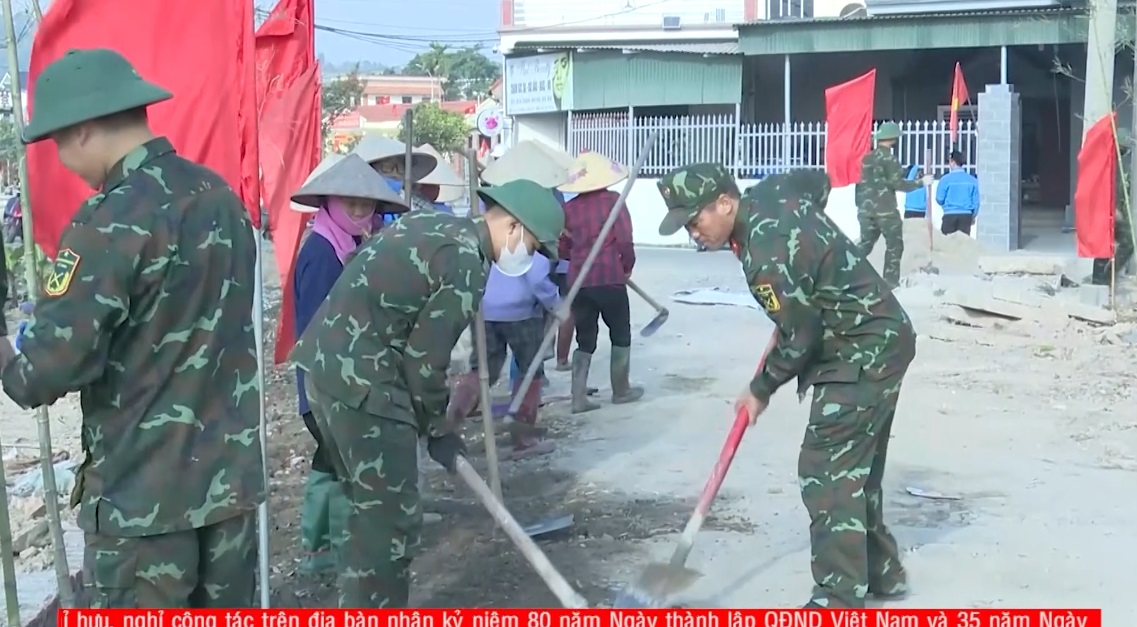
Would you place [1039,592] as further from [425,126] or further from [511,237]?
[425,126]

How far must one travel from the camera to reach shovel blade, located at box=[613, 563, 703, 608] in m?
4.42

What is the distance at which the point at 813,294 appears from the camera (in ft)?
13.8

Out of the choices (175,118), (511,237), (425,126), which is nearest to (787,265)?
(511,237)

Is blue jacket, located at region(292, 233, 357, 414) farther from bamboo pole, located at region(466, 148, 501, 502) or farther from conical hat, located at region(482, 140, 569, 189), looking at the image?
conical hat, located at region(482, 140, 569, 189)

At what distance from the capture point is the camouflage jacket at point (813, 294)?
4164mm

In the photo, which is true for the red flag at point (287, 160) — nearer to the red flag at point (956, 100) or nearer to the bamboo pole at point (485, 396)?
the bamboo pole at point (485, 396)

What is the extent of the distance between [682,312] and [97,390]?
9.94 metres

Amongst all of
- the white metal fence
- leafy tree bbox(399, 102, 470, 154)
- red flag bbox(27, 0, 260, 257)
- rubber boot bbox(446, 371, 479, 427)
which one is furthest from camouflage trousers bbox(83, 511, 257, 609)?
leafy tree bbox(399, 102, 470, 154)

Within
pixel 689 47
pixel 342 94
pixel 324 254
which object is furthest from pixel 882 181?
pixel 342 94

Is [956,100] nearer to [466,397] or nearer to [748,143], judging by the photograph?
[748,143]

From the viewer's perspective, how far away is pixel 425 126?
46.7m

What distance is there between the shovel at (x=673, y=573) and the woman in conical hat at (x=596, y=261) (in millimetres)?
3233

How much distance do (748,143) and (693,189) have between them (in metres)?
17.3

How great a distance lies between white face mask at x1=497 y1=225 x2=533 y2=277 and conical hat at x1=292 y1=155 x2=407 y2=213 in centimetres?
121
